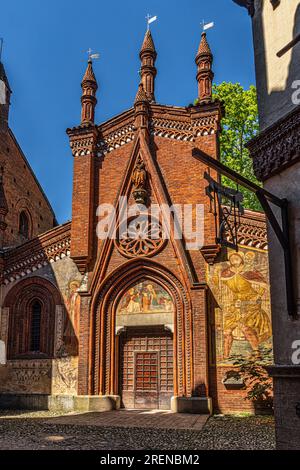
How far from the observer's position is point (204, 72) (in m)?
16.8

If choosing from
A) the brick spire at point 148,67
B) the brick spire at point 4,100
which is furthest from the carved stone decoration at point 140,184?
the brick spire at point 4,100

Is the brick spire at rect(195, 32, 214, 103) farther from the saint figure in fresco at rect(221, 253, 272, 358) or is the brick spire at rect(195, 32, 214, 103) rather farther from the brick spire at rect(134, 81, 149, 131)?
the saint figure in fresco at rect(221, 253, 272, 358)

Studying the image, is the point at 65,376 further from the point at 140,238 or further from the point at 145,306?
the point at 140,238

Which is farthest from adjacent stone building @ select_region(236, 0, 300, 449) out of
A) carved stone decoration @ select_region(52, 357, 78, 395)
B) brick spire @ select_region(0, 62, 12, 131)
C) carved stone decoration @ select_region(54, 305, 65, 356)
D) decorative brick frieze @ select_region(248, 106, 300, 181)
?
brick spire @ select_region(0, 62, 12, 131)

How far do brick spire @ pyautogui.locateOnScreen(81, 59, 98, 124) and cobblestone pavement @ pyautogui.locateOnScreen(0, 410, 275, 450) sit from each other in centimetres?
1077

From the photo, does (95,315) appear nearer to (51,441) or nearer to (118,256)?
(118,256)

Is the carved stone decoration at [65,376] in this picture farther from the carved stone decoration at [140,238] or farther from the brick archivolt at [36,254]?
the carved stone decoration at [140,238]

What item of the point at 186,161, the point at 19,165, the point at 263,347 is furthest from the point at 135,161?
the point at 19,165

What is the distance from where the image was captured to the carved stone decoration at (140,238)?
52.1 ft

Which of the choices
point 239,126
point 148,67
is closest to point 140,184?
point 148,67

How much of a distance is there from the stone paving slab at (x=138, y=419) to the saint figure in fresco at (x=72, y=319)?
2.51 meters

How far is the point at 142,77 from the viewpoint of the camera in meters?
18.2

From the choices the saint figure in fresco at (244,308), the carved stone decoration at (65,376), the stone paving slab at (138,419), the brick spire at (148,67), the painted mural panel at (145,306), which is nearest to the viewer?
the stone paving slab at (138,419)
